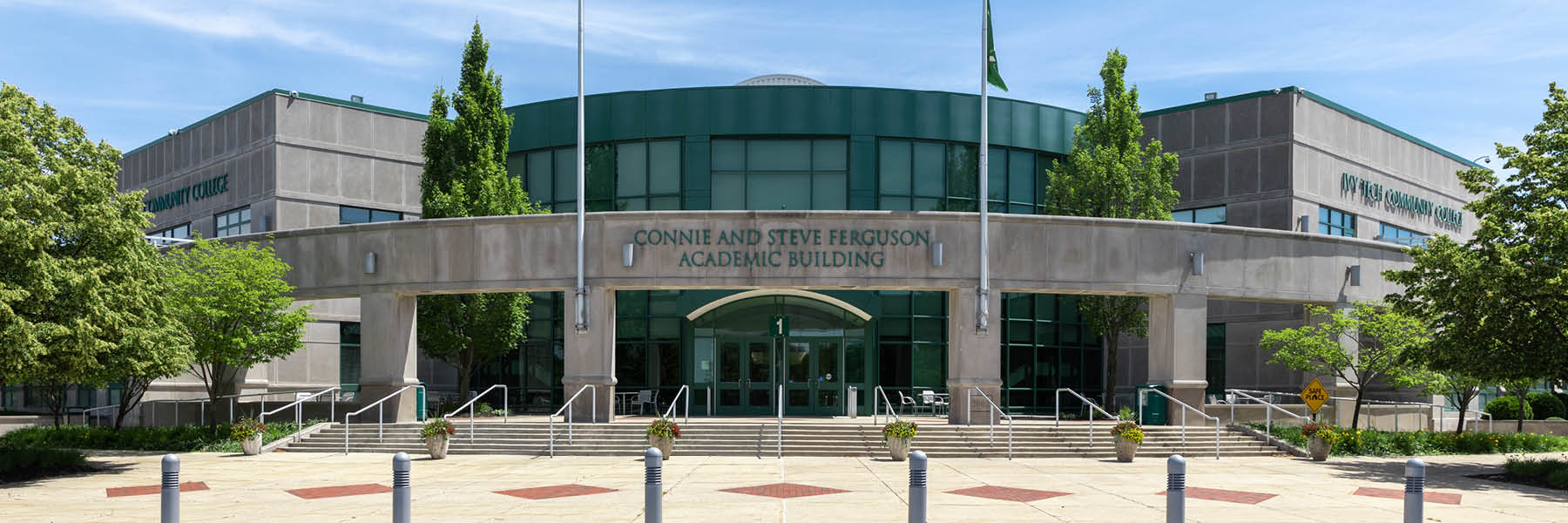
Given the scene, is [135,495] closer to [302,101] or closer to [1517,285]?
[1517,285]

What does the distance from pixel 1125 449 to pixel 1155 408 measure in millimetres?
5422

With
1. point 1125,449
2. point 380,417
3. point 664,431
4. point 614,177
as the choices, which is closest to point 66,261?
point 380,417

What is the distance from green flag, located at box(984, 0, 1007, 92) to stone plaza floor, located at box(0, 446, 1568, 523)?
9.78 meters

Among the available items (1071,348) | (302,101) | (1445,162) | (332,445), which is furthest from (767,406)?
(1445,162)

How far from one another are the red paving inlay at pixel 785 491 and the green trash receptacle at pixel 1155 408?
42.2 feet

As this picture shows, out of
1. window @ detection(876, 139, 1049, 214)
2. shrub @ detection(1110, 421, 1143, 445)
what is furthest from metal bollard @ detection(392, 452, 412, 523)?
window @ detection(876, 139, 1049, 214)

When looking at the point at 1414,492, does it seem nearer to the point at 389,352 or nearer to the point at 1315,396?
the point at 1315,396

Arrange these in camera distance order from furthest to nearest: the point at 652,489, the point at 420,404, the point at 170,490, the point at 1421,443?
1. the point at 420,404
2. the point at 1421,443
3. the point at 170,490
4. the point at 652,489

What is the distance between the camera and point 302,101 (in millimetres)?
38500

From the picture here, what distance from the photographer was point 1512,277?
20172mm

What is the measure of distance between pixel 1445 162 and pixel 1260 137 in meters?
11.7

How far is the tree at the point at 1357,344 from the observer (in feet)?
89.6

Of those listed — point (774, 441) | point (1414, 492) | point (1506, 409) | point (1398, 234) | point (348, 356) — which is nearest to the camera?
point (1414, 492)

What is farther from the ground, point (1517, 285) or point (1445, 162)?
point (1445, 162)
